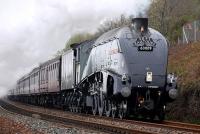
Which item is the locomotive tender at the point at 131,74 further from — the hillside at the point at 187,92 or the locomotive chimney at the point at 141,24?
the hillside at the point at 187,92

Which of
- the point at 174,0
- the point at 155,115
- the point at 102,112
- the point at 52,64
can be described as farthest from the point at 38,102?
the point at 155,115

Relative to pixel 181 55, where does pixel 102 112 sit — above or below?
below

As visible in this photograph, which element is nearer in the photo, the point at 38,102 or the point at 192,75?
the point at 192,75

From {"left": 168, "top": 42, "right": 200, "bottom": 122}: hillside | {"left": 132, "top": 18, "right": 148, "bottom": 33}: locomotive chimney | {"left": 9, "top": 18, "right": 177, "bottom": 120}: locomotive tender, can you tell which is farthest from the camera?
{"left": 168, "top": 42, "right": 200, "bottom": 122}: hillside

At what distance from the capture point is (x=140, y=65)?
18.2m

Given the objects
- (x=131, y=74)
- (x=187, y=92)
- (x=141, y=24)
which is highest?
(x=141, y=24)

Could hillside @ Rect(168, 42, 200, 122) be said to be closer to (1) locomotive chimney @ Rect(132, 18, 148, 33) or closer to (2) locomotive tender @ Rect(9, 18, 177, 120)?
(2) locomotive tender @ Rect(9, 18, 177, 120)

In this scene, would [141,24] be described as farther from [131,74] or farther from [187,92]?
[187,92]

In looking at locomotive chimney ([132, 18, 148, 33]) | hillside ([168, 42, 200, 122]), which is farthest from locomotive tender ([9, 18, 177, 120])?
hillside ([168, 42, 200, 122])

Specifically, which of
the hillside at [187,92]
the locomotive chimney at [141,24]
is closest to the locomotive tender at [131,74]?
the locomotive chimney at [141,24]

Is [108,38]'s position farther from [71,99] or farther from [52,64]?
[52,64]

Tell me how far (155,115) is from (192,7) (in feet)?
94.8

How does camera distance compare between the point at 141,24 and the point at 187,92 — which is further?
the point at 187,92

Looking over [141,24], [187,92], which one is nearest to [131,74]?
[141,24]
